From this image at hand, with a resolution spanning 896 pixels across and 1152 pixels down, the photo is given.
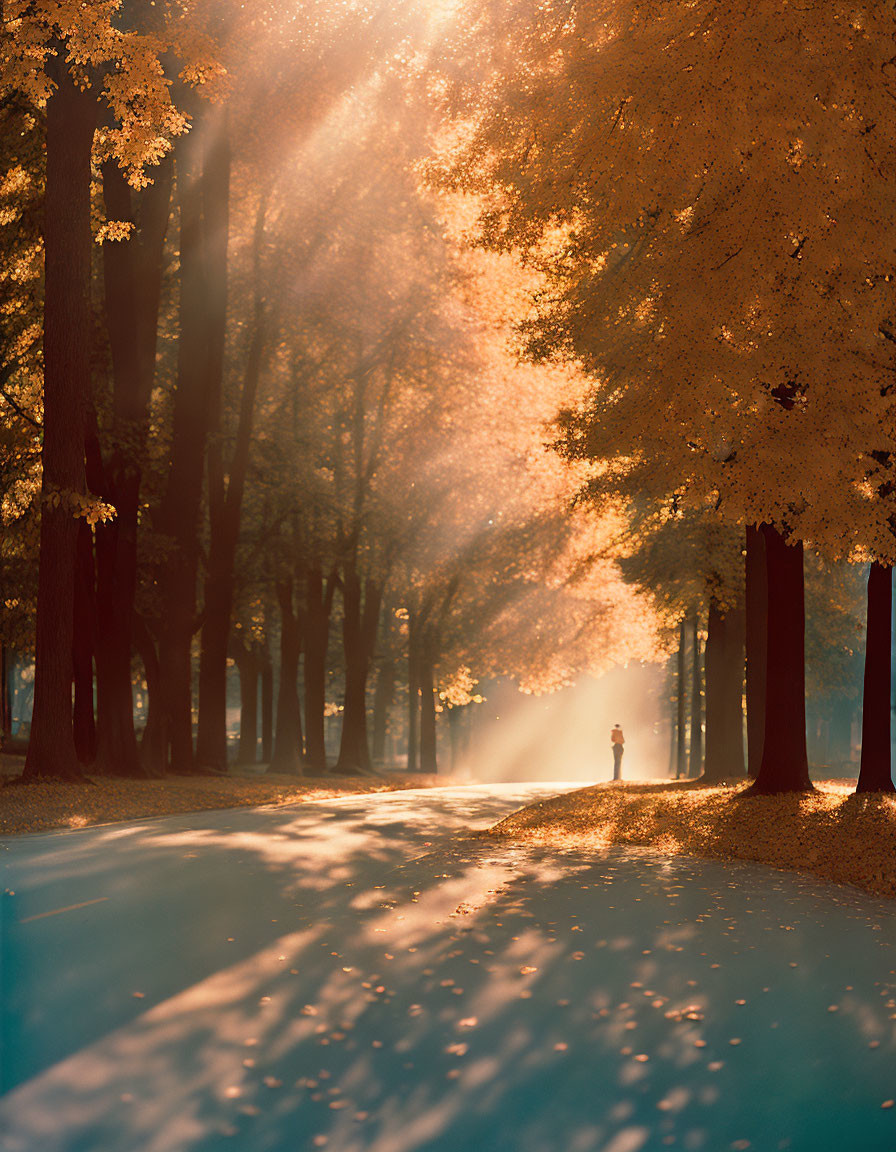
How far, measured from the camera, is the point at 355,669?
124 feet

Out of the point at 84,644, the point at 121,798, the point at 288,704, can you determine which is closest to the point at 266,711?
the point at 288,704

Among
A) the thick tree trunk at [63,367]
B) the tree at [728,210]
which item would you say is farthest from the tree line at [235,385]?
the tree at [728,210]

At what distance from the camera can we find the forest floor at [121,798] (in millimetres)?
15430

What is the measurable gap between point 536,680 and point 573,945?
114ft

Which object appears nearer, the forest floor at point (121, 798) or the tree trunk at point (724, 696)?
the forest floor at point (121, 798)

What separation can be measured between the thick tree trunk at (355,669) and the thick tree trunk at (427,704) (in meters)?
6.19

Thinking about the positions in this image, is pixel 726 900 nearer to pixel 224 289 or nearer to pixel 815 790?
pixel 815 790

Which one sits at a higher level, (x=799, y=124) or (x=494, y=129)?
(x=494, y=129)

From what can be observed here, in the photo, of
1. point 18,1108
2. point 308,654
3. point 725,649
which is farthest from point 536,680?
point 18,1108

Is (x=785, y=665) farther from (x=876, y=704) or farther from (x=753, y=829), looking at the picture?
(x=753, y=829)

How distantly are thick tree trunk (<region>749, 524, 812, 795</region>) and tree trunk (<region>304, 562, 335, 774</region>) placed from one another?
1830 centimetres

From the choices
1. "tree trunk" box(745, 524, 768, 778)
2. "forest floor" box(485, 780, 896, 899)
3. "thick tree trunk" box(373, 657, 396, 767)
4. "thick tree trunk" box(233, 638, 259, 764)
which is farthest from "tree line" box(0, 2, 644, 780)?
"thick tree trunk" box(373, 657, 396, 767)

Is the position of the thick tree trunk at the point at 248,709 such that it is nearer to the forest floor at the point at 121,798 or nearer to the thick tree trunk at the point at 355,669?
the thick tree trunk at the point at 355,669

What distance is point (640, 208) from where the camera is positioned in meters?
12.8
